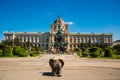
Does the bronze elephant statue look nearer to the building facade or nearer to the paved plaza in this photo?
the paved plaza

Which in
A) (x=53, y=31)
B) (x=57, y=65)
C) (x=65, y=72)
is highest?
(x=53, y=31)

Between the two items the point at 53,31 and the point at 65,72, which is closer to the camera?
the point at 65,72

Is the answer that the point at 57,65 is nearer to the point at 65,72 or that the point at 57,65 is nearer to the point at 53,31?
the point at 65,72

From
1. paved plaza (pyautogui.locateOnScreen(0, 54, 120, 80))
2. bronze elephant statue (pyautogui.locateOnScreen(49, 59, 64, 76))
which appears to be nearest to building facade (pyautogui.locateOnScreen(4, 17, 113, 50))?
paved plaza (pyautogui.locateOnScreen(0, 54, 120, 80))

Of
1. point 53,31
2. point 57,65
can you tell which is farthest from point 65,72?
point 53,31

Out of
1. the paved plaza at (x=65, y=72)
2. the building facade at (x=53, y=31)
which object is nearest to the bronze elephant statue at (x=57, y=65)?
the paved plaza at (x=65, y=72)

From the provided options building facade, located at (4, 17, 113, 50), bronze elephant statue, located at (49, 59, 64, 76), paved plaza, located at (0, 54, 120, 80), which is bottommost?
paved plaza, located at (0, 54, 120, 80)

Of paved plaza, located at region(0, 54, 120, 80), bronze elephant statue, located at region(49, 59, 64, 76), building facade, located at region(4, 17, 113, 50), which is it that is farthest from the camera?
building facade, located at region(4, 17, 113, 50)

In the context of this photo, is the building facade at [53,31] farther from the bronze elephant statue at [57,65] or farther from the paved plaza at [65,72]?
the bronze elephant statue at [57,65]

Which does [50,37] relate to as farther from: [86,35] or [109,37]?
[109,37]

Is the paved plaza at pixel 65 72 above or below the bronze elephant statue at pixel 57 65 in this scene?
below

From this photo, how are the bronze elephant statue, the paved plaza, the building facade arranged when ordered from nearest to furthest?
the paved plaza < the bronze elephant statue < the building facade

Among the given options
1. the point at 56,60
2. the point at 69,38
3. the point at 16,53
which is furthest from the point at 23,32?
the point at 56,60

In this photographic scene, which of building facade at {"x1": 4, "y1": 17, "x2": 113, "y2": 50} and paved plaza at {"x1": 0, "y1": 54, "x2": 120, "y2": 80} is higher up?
building facade at {"x1": 4, "y1": 17, "x2": 113, "y2": 50}
